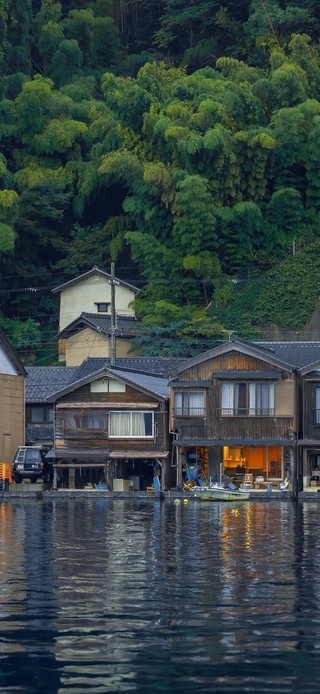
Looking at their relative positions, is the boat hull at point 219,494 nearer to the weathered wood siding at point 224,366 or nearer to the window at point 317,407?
the window at point 317,407

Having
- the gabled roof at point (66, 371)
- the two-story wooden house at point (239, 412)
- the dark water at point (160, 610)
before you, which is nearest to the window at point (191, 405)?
the two-story wooden house at point (239, 412)

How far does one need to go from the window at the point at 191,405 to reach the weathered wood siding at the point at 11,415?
8.61 meters

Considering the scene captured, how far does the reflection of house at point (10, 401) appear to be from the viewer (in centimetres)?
6744

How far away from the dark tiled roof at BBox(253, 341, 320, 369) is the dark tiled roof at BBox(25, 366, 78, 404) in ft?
39.0

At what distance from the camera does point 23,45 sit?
9450 cm

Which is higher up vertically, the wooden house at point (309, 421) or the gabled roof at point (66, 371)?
the gabled roof at point (66, 371)

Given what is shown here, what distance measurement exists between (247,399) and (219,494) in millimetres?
7415

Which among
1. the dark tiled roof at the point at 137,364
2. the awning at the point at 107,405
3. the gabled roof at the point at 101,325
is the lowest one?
the awning at the point at 107,405

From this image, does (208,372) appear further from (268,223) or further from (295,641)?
(295,641)

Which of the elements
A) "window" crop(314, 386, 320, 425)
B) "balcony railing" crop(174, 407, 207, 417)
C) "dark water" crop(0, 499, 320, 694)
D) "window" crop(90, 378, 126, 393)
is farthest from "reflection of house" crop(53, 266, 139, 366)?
"dark water" crop(0, 499, 320, 694)

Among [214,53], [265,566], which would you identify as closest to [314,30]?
[214,53]

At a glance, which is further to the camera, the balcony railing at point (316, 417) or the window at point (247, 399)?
the window at point (247, 399)

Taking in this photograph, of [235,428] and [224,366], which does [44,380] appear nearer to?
[224,366]

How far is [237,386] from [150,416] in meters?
4.54
